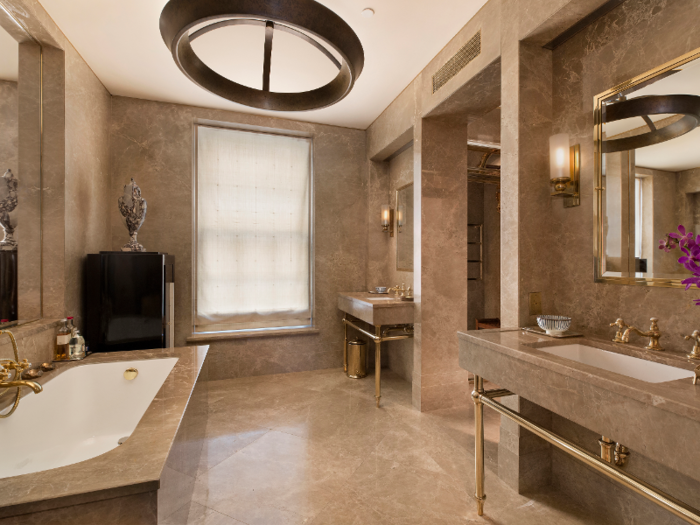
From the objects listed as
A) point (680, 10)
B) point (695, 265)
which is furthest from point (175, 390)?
point (680, 10)

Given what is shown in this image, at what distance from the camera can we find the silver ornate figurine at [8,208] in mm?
2084

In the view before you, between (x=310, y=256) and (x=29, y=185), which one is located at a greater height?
(x=29, y=185)

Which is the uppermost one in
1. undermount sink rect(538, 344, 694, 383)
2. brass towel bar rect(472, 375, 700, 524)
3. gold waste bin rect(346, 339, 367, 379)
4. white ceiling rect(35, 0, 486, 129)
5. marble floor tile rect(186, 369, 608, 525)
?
white ceiling rect(35, 0, 486, 129)

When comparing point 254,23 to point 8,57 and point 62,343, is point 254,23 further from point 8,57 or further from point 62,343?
point 62,343

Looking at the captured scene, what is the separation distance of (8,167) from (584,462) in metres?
3.45

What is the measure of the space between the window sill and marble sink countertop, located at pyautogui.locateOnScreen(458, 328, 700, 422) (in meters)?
2.38

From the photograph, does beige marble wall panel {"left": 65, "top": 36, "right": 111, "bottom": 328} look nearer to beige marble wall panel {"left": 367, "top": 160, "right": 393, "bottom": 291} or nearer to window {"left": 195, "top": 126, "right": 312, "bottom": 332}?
window {"left": 195, "top": 126, "right": 312, "bottom": 332}

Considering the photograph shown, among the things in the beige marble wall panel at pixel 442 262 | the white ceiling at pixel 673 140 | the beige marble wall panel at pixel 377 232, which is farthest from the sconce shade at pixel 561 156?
the beige marble wall panel at pixel 377 232

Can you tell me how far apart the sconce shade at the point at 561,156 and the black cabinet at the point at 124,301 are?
2753 millimetres

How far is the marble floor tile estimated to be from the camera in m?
1.64

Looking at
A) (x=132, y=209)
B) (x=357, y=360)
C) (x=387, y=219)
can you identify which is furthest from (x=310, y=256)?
(x=132, y=209)

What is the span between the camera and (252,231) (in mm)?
3699

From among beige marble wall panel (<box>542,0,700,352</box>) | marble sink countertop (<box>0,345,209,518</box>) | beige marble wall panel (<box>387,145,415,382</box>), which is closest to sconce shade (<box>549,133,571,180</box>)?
beige marble wall panel (<box>542,0,700,352</box>)

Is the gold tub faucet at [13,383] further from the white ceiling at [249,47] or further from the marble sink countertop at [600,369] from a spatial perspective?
the white ceiling at [249,47]
